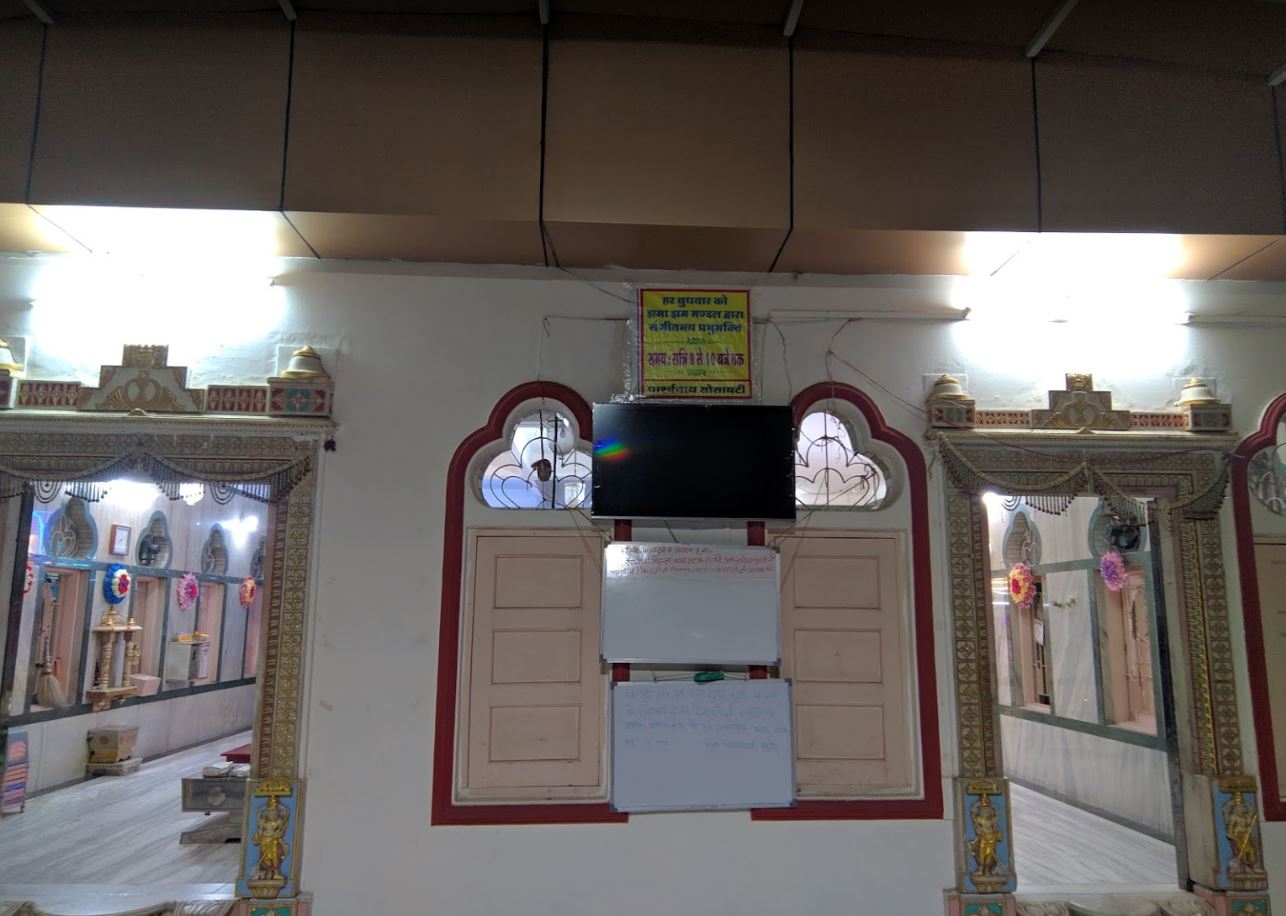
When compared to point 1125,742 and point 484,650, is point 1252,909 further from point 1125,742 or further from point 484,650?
point 484,650

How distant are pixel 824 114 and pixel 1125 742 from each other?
15.9 feet

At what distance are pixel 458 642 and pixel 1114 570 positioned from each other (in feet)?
15.5

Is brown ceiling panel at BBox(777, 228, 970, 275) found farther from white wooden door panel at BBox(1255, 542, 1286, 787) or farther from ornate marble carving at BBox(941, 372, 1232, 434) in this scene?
white wooden door panel at BBox(1255, 542, 1286, 787)

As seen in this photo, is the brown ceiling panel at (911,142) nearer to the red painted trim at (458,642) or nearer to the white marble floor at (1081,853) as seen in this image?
the red painted trim at (458,642)

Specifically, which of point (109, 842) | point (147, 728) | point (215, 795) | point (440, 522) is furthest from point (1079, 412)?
point (147, 728)

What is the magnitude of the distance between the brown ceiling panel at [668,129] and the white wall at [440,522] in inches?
23.0

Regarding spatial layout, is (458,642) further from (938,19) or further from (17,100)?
(938,19)

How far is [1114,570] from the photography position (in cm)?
627

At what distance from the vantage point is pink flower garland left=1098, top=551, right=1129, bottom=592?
20.6 feet

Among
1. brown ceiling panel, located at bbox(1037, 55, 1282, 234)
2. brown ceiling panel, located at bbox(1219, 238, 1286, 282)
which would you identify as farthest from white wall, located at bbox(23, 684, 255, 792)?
brown ceiling panel, located at bbox(1219, 238, 1286, 282)

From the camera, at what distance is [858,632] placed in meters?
4.25

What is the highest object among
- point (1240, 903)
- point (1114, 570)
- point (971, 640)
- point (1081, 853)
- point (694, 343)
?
point (694, 343)

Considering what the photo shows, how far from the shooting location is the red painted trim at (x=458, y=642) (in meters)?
3.99

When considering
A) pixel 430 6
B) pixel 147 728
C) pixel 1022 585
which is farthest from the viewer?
pixel 147 728
